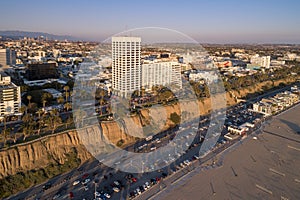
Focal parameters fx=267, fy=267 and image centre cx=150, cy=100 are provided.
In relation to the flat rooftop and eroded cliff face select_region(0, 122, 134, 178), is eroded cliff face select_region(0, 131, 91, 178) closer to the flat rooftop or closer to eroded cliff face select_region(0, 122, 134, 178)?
eroded cliff face select_region(0, 122, 134, 178)

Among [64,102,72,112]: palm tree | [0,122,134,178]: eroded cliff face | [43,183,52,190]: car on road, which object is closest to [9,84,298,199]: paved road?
[43,183,52,190]: car on road

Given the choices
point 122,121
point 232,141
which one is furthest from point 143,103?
point 232,141

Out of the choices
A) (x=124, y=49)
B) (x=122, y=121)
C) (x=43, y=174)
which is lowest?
(x=43, y=174)

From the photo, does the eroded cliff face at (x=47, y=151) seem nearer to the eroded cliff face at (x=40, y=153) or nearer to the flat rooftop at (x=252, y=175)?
the eroded cliff face at (x=40, y=153)

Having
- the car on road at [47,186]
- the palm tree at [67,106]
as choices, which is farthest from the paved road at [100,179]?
the palm tree at [67,106]

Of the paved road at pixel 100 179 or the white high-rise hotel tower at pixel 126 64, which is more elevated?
the white high-rise hotel tower at pixel 126 64

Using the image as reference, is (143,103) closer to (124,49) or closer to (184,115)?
(184,115)
